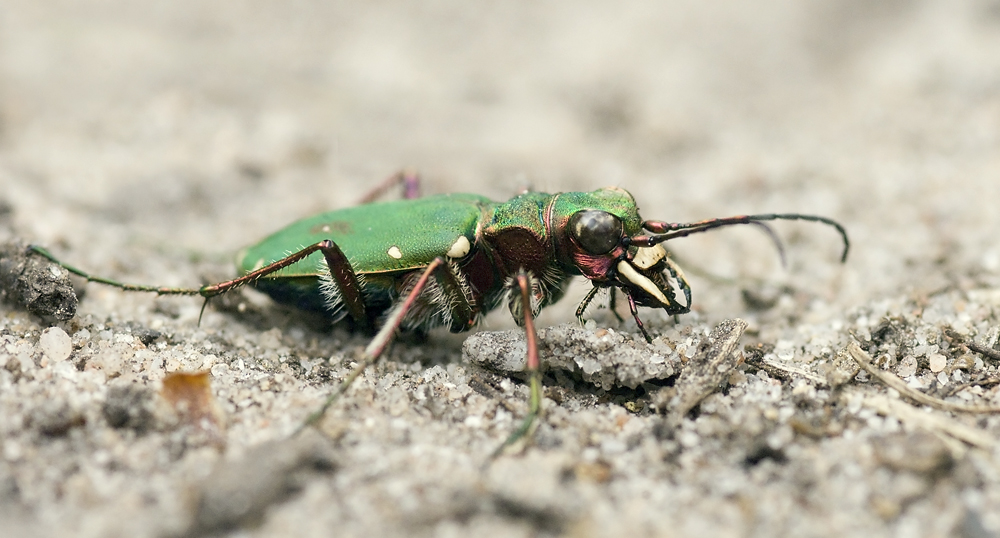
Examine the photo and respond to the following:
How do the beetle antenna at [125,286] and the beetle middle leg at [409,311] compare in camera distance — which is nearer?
the beetle middle leg at [409,311]

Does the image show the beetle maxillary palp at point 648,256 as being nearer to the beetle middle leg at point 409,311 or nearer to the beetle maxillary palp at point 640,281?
the beetle maxillary palp at point 640,281

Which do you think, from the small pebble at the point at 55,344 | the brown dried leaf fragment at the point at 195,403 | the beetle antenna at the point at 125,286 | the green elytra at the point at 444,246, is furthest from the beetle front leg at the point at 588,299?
the small pebble at the point at 55,344

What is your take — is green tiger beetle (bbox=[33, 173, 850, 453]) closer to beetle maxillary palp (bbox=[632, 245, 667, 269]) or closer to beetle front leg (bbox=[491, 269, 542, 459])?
beetle maxillary palp (bbox=[632, 245, 667, 269])

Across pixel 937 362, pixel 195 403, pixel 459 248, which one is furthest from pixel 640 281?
pixel 195 403

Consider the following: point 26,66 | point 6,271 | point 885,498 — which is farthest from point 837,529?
point 26,66

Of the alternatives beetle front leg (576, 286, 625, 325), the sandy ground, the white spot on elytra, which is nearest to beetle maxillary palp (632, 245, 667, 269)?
beetle front leg (576, 286, 625, 325)

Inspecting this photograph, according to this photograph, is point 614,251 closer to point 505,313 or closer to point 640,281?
point 640,281
